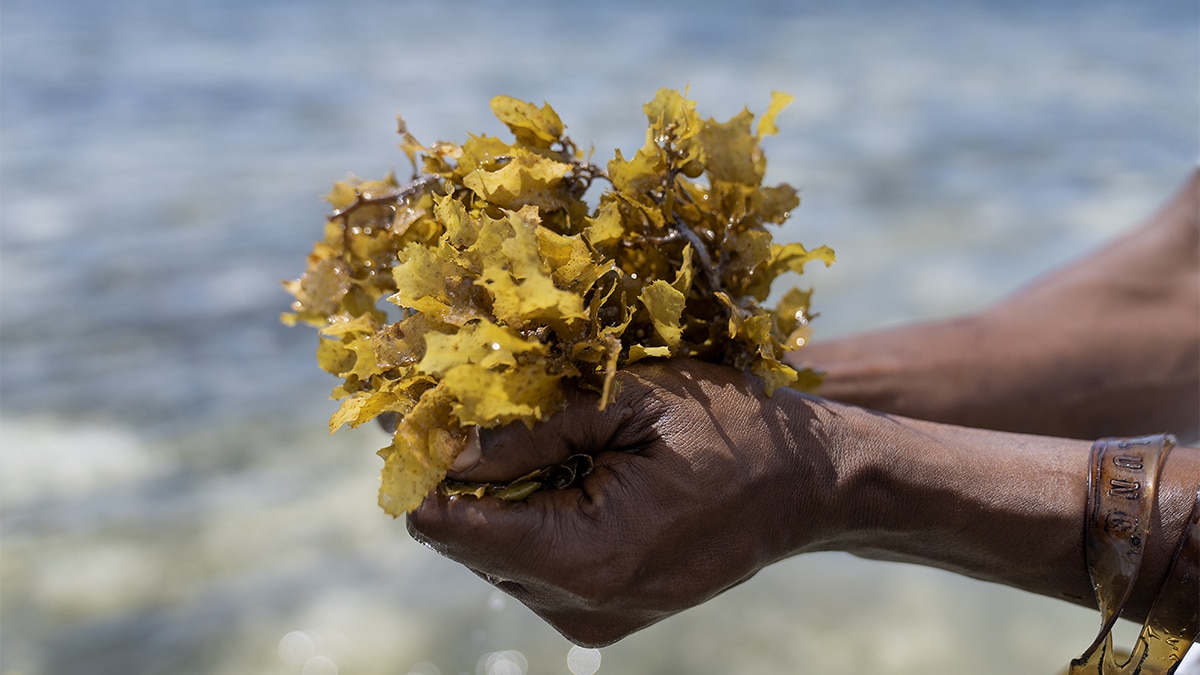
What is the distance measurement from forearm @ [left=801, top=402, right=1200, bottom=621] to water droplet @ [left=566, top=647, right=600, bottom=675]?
127 centimetres

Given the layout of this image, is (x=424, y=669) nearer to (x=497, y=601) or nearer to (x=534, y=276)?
(x=497, y=601)

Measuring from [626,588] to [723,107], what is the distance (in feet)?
20.8

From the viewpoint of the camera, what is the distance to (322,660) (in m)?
2.59

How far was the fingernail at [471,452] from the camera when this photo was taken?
1.11 metres

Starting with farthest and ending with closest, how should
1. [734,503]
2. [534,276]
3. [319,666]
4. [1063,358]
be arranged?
[319,666] → [1063,358] → [734,503] → [534,276]

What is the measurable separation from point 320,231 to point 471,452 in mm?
4463

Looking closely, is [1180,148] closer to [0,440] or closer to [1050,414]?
[1050,414]

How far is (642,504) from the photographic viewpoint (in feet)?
3.78

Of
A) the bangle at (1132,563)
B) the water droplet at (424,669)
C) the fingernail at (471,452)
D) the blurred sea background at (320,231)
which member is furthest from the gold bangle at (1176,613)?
the water droplet at (424,669)

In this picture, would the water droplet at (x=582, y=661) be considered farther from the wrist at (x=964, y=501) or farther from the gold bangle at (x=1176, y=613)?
the gold bangle at (x=1176, y=613)

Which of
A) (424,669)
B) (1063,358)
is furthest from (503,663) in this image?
(1063,358)

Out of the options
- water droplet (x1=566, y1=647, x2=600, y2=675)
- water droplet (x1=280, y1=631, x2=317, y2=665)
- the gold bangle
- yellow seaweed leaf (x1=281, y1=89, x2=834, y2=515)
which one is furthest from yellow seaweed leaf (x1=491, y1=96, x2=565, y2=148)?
water droplet (x1=280, y1=631, x2=317, y2=665)

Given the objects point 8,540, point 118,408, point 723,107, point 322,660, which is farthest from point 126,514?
point 723,107

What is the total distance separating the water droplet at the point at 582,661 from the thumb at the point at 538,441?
153 centimetres
